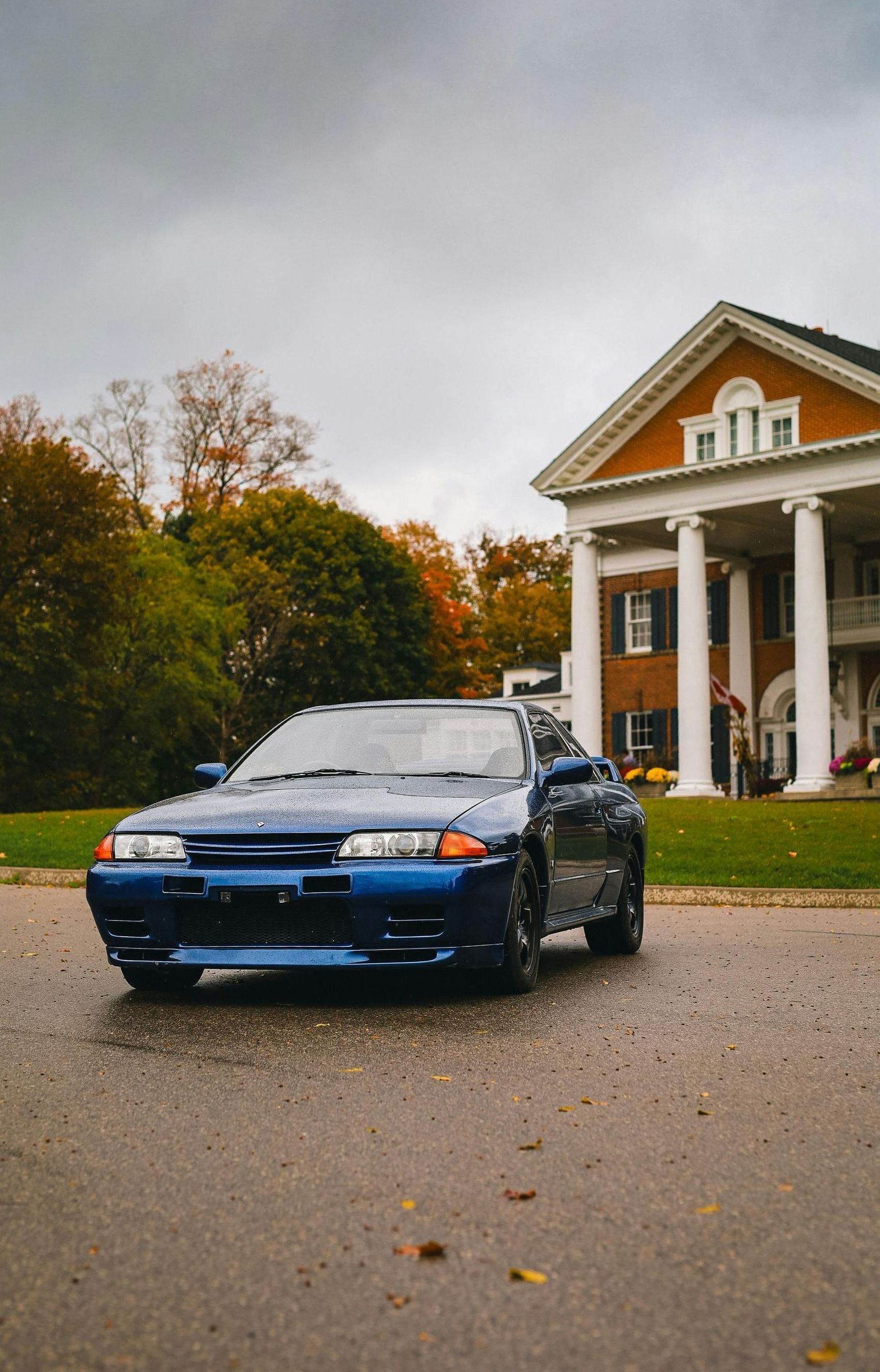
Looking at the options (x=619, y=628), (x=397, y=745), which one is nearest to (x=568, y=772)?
(x=397, y=745)

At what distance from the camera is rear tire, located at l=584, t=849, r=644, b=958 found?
1109cm

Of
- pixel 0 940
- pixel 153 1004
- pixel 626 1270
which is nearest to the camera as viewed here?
pixel 626 1270

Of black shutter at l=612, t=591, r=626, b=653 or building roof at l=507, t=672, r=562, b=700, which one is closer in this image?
black shutter at l=612, t=591, r=626, b=653

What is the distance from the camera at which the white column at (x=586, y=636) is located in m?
46.7

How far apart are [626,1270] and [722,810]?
2688 cm

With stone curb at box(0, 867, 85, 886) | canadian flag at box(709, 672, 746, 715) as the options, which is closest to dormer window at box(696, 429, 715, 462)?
canadian flag at box(709, 672, 746, 715)

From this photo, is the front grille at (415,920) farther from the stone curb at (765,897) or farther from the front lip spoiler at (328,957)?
the stone curb at (765,897)

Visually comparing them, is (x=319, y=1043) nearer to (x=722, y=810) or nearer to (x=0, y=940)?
Answer: (x=0, y=940)

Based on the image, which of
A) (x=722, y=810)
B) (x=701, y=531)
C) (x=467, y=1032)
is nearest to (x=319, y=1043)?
(x=467, y=1032)

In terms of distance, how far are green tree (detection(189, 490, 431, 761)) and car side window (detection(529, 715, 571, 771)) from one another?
155 feet

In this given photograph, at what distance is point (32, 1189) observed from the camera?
4676mm

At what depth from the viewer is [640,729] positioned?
50.8m

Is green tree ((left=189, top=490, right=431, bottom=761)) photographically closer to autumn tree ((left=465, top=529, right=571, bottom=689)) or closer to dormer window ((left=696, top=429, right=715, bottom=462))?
autumn tree ((left=465, top=529, right=571, bottom=689))

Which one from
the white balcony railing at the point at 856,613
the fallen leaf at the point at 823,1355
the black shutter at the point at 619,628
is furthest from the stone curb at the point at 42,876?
the black shutter at the point at 619,628
